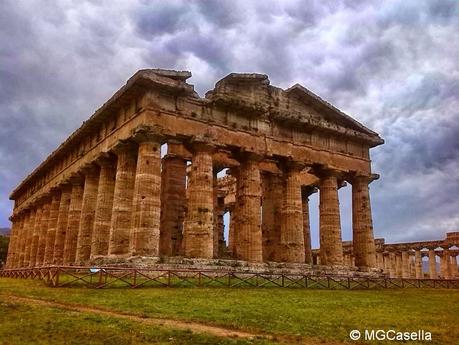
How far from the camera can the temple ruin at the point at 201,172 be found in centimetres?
2745

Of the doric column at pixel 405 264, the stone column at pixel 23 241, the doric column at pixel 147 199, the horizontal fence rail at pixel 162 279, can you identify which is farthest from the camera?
the doric column at pixel 405 264

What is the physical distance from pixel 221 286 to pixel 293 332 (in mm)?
11334

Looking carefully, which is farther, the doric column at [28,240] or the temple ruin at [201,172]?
the doric column at [28,240]

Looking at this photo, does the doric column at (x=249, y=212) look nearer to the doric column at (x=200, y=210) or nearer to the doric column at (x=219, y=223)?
the doric column at (x=200, y=210)

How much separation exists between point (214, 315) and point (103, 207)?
19764 mm

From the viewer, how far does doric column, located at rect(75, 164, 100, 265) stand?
32.8 m

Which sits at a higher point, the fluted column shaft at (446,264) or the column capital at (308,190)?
the column capital at (308,190)

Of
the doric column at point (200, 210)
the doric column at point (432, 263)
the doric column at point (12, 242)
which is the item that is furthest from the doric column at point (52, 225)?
the doric column at point (432, 263)

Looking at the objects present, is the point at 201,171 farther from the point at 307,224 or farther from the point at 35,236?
the point at 35,236

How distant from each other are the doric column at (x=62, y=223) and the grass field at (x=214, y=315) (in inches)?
772

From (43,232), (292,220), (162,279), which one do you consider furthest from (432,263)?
(43,232)

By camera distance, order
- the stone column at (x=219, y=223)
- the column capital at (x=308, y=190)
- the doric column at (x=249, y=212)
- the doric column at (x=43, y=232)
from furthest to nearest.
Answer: the doric column at (x=43, y=232) → the column capital at (x=308, y=190) → the stone column at (x=219, y=223) → the doric column at (x=249, y=212)

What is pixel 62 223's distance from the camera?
131ft

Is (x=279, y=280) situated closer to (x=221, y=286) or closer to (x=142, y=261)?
(x=221, y=286)
